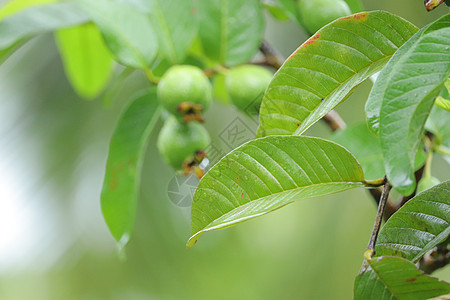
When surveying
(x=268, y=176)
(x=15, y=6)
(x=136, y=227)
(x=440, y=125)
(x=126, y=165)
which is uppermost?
(x=15, y=6)

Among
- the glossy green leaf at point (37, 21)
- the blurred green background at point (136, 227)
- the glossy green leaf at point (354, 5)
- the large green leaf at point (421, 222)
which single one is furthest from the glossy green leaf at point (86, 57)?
the large green leaf at point (421, 222)

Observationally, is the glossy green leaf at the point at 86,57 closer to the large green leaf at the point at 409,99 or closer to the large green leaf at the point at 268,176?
the large green leaf at the point at 268,176

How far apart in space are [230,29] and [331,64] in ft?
1.67

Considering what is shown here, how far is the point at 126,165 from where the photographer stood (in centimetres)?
105

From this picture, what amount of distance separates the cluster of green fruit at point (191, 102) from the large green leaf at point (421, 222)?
44 centimetres

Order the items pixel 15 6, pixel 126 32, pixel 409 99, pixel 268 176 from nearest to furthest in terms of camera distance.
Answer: pixel 409 99
pixel 268 176
pixel 126 32
pixel 15 6

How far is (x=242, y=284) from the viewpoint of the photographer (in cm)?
270

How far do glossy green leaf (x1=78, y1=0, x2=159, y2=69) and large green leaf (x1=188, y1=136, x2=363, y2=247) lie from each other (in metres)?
0.52

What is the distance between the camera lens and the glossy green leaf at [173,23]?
1057 millimetres

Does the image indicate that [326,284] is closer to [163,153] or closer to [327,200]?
[327,200]

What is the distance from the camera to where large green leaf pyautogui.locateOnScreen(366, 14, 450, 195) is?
1.47 ft

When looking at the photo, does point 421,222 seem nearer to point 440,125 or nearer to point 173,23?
point 440,125

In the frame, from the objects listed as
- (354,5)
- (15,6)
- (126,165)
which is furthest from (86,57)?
(354,5)

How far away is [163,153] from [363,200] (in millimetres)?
1880
